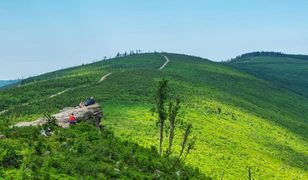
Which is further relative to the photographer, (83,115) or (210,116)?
(210,116)

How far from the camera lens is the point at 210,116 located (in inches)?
3590

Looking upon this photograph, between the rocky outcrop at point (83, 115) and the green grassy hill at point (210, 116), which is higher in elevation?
the rocky outcrop at point (83, 115)

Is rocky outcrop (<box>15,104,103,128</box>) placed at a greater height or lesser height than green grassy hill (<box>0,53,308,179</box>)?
greater

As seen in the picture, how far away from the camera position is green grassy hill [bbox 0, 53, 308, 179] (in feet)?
220

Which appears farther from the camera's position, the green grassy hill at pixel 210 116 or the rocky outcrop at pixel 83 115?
the green grassy hill at pixel 210 116

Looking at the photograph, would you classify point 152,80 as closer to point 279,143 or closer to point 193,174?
point 279,143

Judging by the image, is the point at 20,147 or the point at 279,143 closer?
the point at 20,147

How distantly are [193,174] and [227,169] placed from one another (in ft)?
83.2

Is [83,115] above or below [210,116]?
above

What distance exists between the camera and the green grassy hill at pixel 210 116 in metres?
67.1

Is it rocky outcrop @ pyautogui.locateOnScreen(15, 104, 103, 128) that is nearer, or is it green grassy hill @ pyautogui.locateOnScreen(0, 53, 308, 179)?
rocky outcrop @ pyautogui.locateOnScreen(15, 104, 103, 128)

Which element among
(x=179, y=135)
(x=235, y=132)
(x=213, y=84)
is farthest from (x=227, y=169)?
(x=213, y=84)

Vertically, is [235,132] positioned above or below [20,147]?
below

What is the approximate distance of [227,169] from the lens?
63.3m
